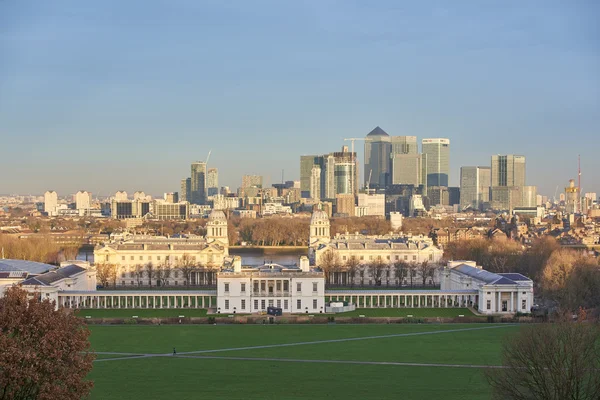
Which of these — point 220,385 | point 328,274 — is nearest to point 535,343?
point 220,385

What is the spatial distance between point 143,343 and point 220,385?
11127 mm

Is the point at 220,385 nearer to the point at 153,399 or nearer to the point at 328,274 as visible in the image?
the point at 153,399

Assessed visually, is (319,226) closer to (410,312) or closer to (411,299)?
(411,299)

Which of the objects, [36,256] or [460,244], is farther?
[460,244]

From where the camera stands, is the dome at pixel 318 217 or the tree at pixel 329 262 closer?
the tree at pixel 329 262

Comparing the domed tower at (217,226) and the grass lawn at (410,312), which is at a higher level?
the domed tower at (217,226)

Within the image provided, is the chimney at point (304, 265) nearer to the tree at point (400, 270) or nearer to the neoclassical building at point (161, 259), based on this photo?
the neoclassical building at point (161, 259)

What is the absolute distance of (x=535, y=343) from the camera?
1131 inches

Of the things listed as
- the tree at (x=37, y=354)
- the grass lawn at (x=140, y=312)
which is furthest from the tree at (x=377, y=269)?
the tree at (x=37, y=354)

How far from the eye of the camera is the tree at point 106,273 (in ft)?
247

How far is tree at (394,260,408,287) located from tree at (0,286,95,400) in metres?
54.1

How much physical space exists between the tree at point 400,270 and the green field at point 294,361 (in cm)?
2674

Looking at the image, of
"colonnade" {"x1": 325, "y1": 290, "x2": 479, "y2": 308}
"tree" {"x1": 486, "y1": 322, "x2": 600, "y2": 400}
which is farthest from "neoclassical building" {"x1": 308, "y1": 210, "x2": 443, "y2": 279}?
"tree" {"x1": 486, "y1": 322, "x2": 600, "y2": 400}

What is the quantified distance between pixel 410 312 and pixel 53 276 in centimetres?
2430
